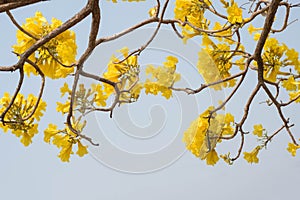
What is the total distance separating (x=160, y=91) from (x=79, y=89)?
0.32 meters

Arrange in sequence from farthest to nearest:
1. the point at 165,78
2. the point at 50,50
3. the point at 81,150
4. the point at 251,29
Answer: the point at 251,29, the point at 165,78, the point at 81,150, the point at 50,50

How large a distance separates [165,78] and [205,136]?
0.23 metres

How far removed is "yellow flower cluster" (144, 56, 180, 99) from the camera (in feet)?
4.67

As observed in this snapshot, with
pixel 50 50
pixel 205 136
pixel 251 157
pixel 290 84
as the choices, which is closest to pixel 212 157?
pixel 205 136

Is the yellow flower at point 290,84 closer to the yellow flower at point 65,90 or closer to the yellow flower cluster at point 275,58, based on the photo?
the yellow flower cluster at point 275,58

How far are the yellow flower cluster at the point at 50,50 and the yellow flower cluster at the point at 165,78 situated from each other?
0.30m

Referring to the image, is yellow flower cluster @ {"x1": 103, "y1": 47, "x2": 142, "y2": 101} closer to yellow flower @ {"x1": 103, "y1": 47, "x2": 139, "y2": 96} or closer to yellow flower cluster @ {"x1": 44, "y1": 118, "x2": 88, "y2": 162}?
yellow flower @ {"x1": 103, "y1": 47, "x2": 139, "y2": 96}

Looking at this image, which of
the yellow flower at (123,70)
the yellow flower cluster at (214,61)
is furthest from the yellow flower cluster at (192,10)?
the yellow flower at (123,70)

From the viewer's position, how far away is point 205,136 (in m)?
1.42

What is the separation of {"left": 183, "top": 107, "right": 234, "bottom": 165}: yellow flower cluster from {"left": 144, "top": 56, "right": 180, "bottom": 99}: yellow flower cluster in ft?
0.45

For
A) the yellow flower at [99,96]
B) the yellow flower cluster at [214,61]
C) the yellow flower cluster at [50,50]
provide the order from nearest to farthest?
the yellow flower cluster at [50,50] → the yellow flower at [99,96] → the yellow flower cluster at [214,61]

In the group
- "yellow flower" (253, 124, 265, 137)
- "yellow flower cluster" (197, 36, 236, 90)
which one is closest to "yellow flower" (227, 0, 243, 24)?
"yellow flower cluster" (197, 36, 236, 90)

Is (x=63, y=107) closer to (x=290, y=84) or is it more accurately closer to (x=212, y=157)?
(x=212, y=157)

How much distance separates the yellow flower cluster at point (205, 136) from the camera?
1.40 metres
